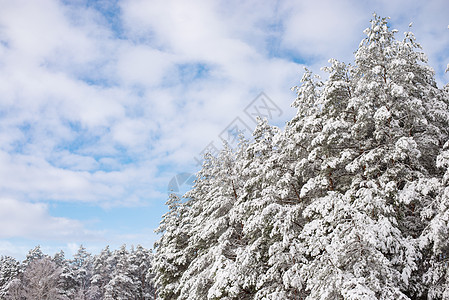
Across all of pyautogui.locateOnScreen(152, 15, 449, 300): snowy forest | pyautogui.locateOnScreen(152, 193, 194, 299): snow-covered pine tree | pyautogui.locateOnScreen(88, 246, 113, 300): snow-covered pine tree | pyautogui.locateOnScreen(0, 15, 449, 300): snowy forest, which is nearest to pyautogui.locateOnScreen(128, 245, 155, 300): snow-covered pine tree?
pyautogui.locateOnScreen(88, 246, 113, 300): snow-covered pine tree

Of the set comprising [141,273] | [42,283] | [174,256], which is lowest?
[174,256]

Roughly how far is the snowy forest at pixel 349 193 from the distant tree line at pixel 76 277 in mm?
27721

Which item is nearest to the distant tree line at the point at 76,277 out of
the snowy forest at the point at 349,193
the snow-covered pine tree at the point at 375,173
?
the snowy forest at the point at 349,193

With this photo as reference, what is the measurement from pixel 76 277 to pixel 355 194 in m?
54.3

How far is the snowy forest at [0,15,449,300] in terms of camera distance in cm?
916

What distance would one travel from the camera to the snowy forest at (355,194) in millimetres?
9123

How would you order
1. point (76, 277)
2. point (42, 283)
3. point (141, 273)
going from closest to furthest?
point (42, 283) < point (141, 273) < point (76, 277)

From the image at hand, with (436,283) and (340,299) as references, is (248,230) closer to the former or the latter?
(340,299)

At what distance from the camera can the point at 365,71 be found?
43.4ft

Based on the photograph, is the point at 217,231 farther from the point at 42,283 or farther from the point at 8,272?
the point at 8,272

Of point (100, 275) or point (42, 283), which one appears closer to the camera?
point (42, 283)

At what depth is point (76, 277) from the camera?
52062 millimetres

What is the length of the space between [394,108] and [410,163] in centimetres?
226

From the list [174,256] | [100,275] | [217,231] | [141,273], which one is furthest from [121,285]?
[217,231]
